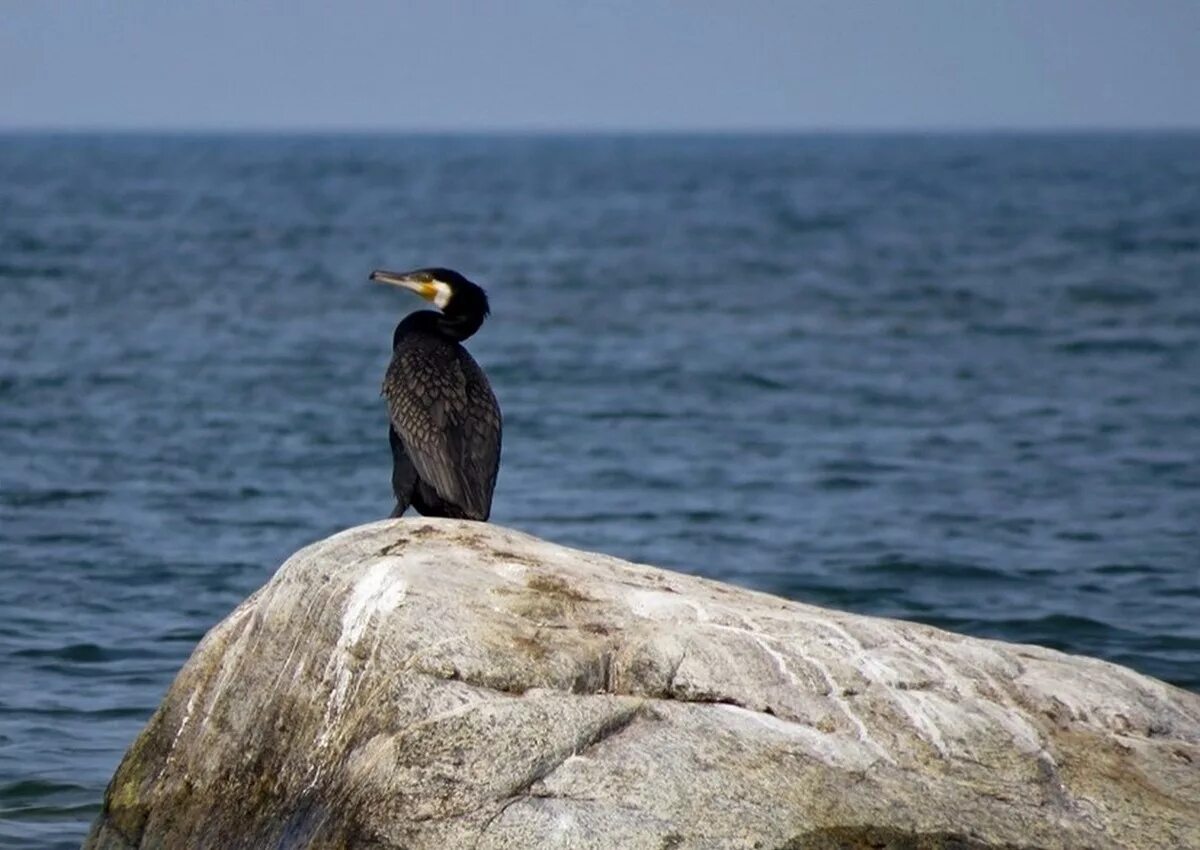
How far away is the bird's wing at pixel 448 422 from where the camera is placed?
8117 mm

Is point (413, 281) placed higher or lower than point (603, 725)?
higher

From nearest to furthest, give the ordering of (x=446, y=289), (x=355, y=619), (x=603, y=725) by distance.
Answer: (x=603, y=725)
(x=355, y=619)
(x=446, y=289)

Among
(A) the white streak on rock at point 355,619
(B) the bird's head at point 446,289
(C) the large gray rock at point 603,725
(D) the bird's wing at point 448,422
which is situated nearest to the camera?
(C) the large gray rock at point 603,725

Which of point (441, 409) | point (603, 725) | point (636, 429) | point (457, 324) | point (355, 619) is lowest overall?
point (636, 429)

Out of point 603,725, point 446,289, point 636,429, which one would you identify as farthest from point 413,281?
point 636,429

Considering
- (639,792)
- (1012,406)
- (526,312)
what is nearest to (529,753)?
(639,792)

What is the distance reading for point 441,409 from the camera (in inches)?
326

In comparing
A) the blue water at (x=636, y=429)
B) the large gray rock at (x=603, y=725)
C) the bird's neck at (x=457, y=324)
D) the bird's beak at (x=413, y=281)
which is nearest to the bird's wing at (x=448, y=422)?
the bird's neck at (x=457, y=324)

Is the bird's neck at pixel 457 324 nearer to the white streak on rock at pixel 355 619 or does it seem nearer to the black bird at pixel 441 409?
the black bird at pixel 441 409

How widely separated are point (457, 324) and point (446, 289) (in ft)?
0.49

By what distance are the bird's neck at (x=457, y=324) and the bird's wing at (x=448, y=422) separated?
0.39 ft

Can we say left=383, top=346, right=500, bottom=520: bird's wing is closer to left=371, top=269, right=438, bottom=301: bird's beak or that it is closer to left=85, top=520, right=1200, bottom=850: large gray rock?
left=371, top=269, right=438, bottom=301: bird's beak

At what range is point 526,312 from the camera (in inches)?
1110

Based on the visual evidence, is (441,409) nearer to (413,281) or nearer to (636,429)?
(413,281)
